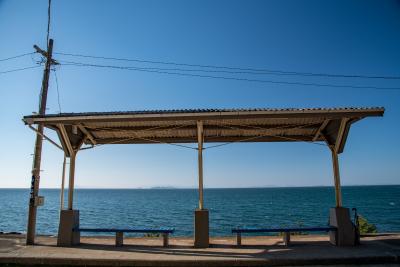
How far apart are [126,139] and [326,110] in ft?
21.7

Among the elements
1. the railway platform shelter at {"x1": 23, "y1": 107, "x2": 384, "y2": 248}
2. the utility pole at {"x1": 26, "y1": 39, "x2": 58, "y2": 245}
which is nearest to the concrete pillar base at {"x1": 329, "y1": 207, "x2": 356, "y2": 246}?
the railway platform shelter at {"x1": 23, "y1": 107, "x2": 384, "y2": 248}

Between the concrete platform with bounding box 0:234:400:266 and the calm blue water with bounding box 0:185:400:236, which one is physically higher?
the concrete platform with bounding box 0:234:400:266

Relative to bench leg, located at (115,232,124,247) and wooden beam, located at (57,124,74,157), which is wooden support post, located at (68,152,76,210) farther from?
bench leg, located at (115,232,124,247)

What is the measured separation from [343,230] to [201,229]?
165 inches

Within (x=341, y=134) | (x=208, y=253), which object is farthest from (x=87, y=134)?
(x=341, y=134)

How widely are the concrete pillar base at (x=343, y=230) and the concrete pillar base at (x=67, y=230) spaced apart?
26.1ft

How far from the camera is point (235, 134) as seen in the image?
447 inches

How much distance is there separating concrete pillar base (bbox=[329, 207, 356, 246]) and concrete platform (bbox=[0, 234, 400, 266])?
31 cm

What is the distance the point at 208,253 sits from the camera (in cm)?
876

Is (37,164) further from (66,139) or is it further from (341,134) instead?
(341,134)

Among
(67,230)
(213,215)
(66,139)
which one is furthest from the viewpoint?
(213,215)

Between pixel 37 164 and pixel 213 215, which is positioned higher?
pixel 37 164

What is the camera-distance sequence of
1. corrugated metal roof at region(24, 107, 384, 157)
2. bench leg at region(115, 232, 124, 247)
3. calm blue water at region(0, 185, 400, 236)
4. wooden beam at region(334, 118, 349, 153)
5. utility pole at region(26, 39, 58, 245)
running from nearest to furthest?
corrugated metal roof at region(24, 107, 384, 157) → wooden beam at region(334, 118, 349, 153) → bench leg at region(115, 232, 124, 247) → utility pole at region(26, 39, 58, 245) → calm blue water at region(0, 185, 400, 236)

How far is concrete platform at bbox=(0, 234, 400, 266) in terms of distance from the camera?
310 inches
